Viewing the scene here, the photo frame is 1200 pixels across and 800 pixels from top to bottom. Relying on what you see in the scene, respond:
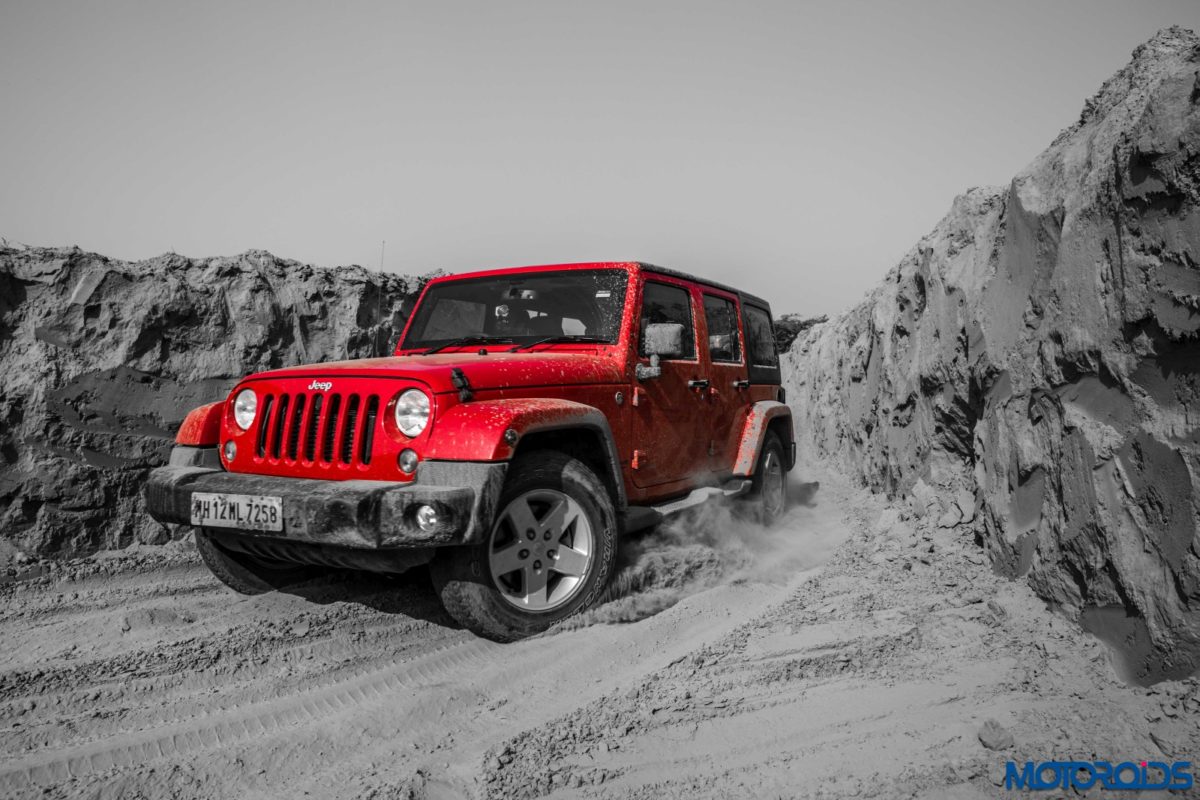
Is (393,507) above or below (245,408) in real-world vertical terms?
below

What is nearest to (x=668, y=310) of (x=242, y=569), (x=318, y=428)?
(x=318, y=428)

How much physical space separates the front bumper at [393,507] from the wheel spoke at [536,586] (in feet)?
1.71

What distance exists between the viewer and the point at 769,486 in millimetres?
5883

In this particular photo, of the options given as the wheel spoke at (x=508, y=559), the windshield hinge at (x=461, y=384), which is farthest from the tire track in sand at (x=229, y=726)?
the windshield hinge at (x=461, y=384)

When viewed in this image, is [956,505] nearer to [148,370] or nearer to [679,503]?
[679,503]

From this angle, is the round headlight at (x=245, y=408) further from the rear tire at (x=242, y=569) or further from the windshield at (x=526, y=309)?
the windshield at (x=526, y=309)

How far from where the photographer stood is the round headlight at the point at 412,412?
3.16 meters

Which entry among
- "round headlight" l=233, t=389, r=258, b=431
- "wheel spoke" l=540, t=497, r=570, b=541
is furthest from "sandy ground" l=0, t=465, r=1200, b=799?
"round headlight" l=233, t=389, r=258, b=431

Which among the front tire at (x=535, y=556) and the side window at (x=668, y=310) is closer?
the front tire at (x=535, y=556)

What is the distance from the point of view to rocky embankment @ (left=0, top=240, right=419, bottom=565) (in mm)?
4582

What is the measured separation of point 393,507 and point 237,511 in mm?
762

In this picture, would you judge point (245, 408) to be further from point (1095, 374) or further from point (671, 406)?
point (1095, 374)

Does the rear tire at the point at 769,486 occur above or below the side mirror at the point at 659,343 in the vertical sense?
below

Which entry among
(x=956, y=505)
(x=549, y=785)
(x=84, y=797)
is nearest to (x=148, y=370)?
(x=84, y=797)
